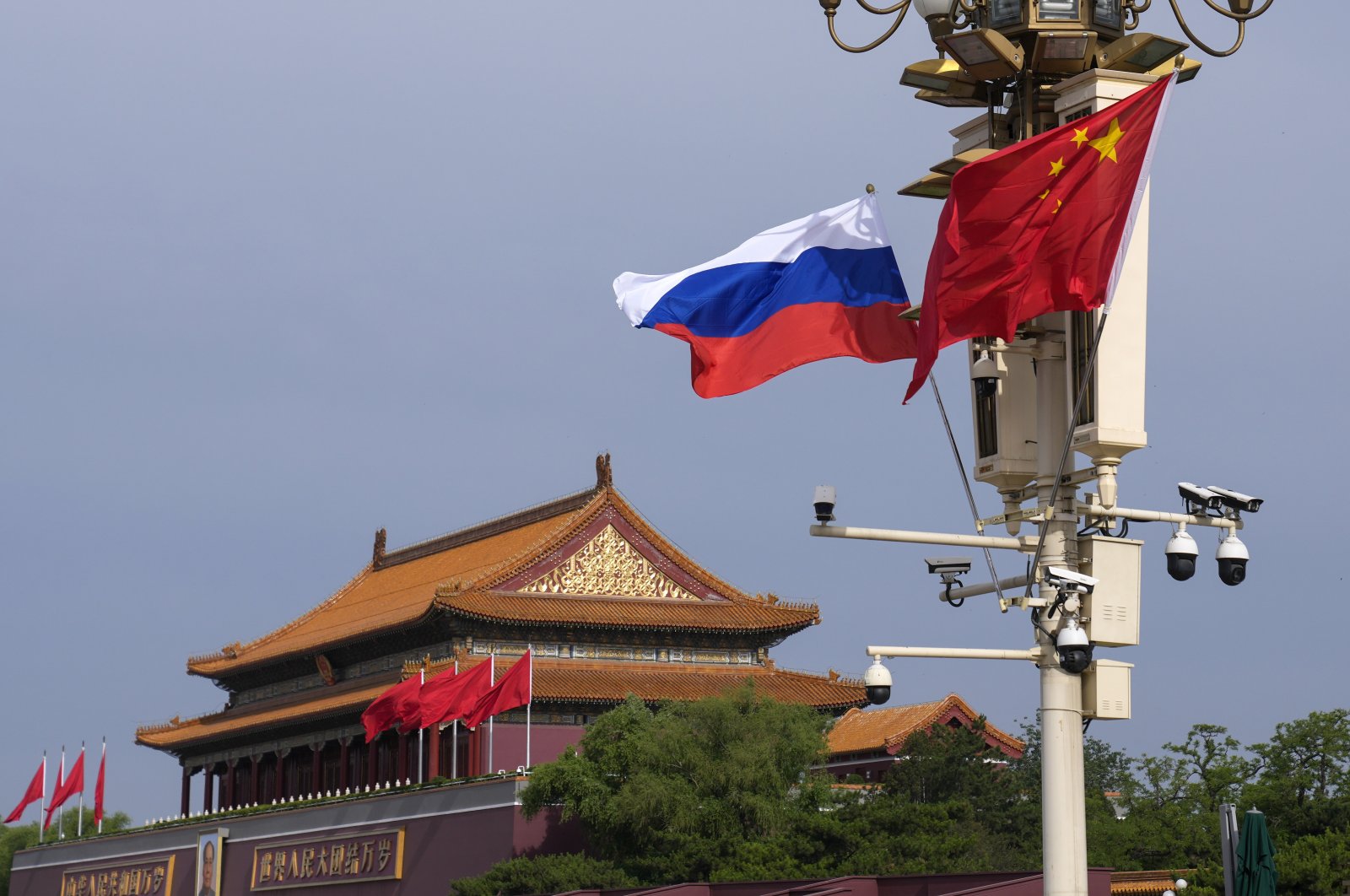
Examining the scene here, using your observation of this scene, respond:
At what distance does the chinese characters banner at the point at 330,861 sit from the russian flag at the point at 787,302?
23084 mm

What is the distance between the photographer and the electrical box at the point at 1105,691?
11680 mm

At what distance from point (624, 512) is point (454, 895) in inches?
428

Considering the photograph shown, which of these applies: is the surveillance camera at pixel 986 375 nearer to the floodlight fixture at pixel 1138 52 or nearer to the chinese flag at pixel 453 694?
the floodlight fixture at pixel 1138 52

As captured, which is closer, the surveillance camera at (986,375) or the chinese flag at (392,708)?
the surveillance camera at (986,375)

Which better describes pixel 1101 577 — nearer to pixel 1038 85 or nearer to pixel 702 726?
Result: pixel 1038 85

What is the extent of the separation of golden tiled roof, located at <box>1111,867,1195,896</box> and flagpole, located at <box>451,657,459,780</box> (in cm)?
1310

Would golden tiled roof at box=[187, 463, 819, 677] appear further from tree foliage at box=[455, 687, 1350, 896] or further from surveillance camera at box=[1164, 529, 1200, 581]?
surveillance camera at box=[1164, 529, 1200, 581]

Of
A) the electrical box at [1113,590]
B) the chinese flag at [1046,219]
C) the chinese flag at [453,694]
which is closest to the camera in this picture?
the electrical box at [1113,590]

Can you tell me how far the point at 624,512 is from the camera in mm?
41344

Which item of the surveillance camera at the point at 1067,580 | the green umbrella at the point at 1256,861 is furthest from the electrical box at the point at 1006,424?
the green umbrella at the point at 1256,861

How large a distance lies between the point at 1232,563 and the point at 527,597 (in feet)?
93.4

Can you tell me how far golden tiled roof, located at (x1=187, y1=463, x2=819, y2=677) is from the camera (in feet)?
129

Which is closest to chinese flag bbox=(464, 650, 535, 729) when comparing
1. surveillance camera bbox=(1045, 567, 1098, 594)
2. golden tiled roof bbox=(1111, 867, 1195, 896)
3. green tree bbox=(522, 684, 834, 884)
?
green tree bbox=(522, 684, 834, 884)

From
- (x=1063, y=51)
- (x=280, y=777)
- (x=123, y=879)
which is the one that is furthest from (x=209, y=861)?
(x=1063, y=51)
